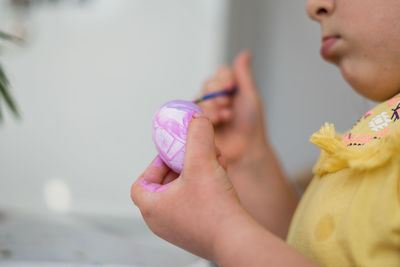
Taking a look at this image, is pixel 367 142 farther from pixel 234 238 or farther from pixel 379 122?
pixel 234 238

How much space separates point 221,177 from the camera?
0.32 m

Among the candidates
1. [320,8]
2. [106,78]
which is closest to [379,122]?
[320,8]

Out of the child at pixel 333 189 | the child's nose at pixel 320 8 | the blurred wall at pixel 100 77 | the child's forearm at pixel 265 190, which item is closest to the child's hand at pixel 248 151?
the child's forearm at pixel 265 190

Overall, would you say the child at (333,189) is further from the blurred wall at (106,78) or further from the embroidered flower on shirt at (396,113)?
the blurred wall at (106,78)

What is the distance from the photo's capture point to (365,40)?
→ 1.31 feet

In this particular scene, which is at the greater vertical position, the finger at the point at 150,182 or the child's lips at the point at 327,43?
the child's lips at the point at 327,43

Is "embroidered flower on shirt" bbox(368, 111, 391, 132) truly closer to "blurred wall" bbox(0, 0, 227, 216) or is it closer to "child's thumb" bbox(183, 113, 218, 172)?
"child's thumb" bbox(183, 113, 218, 172)

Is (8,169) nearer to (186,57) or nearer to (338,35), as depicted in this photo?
(186,57)

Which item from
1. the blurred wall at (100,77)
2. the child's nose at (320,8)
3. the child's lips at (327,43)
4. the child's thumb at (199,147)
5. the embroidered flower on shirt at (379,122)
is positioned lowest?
the blurred wall at (100,77)

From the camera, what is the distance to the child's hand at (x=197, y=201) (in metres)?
0.31

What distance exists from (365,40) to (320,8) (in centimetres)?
7

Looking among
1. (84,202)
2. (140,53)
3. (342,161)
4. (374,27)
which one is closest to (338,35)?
→ (374,27)

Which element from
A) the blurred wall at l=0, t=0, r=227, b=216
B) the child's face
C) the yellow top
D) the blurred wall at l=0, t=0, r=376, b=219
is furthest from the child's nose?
the blurred wall at l=0, t=0, r=227, b=216

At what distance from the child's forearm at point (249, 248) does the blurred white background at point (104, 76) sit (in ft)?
3.43
